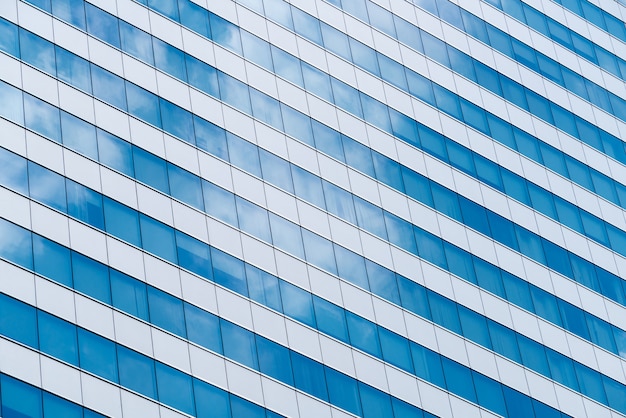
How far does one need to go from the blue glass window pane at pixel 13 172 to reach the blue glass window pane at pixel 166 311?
237 inches

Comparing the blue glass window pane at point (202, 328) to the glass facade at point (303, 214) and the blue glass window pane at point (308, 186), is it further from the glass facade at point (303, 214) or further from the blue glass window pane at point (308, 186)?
the blue glass window pane at point (308, 186)

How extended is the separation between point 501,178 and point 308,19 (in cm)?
1223

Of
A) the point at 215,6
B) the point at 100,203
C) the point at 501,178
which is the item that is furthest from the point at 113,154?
the point at 501,178

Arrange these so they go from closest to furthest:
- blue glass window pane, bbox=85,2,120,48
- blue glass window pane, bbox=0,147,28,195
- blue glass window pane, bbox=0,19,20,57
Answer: blue glass window pane, bbox=0,147,28,195 < blue glass window pane, bbox=0,19,20,57 < blue glass window pane, bbox=85,2,120,48

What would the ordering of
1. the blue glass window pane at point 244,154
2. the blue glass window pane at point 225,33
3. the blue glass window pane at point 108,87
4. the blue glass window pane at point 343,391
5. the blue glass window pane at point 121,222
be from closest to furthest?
the blue glass window pane at point 121,222 → the blue glass window pane at point 343,391 → the blue glass window pane at point 108,87 → the blue glass window pane at point 244,154 → the blue glass window pane at point 225,33

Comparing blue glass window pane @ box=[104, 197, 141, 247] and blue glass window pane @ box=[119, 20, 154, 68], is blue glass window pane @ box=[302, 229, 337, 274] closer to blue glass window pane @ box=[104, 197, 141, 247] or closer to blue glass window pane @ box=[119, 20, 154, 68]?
blue glass window pane @ box=[104, 197, 141, 247]

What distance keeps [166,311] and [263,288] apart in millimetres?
4915

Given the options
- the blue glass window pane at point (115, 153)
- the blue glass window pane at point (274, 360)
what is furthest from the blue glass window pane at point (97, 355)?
the blue glass window pane at point (115, 153)

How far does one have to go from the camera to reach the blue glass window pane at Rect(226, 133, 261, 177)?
59.2 meters

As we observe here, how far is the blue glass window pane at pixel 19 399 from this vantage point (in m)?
46.5

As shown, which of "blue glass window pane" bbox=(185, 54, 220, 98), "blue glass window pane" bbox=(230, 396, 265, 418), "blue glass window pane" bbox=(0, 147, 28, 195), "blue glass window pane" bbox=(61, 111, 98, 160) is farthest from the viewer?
"blue glass window pane" bbox=(185, 54, 220, 98)

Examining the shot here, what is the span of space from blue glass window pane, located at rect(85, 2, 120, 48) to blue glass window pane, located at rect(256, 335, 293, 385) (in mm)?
13904

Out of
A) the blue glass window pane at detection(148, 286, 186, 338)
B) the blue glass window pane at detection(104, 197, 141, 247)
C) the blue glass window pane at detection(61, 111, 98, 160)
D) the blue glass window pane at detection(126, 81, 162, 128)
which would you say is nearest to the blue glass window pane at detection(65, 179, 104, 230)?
the blue glass window pane at detection(104, 197, 141, 247)

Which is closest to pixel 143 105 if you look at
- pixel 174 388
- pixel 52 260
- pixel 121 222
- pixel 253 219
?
pixel 121 222
